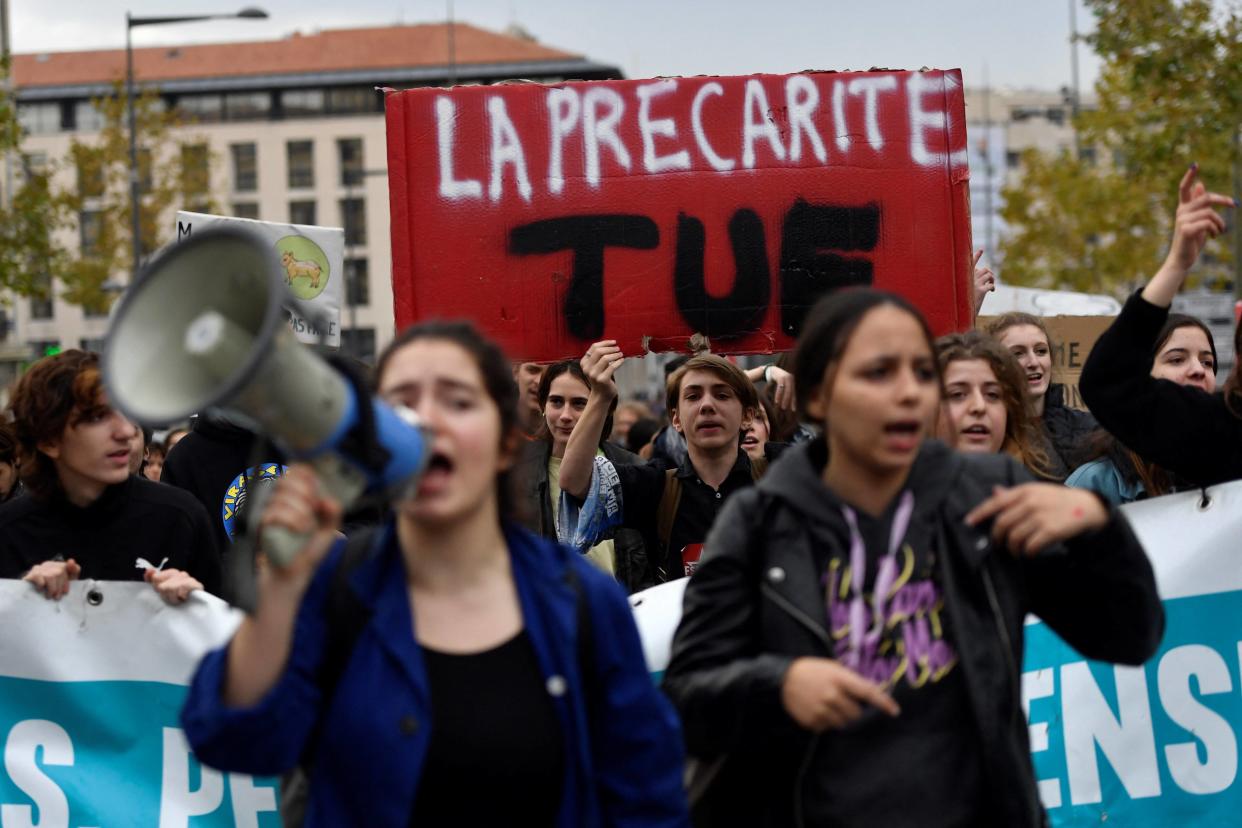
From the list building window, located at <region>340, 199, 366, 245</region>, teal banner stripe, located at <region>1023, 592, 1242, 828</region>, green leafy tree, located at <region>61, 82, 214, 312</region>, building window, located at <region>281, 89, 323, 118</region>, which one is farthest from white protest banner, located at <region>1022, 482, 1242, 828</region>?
building window, located at <region>281, 89, 323, 118</region>

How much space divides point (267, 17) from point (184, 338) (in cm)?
2262

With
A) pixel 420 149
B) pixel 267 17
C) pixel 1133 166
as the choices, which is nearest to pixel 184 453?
pixel 420 149

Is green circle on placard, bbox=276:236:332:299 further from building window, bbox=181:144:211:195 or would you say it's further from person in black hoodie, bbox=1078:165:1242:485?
building window, bbox=181:144:211:195

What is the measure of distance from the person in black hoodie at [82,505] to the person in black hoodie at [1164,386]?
2.36 m

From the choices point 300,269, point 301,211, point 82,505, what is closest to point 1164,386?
point 82,505

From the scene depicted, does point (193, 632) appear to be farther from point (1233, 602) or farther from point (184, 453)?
point (1233, 602)

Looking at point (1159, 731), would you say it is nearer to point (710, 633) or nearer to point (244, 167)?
point (710, 633)

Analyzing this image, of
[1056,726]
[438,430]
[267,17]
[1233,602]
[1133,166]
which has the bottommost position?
[1056,726]

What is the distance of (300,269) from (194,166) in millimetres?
29354

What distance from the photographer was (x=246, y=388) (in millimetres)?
2062

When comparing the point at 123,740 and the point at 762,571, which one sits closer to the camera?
the point at 762,571

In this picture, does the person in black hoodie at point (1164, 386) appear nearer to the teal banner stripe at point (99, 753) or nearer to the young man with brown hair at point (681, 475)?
the young man with brown hair at point (681, 475)

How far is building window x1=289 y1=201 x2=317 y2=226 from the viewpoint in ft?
254

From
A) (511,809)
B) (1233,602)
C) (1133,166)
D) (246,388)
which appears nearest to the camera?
(246,388)
